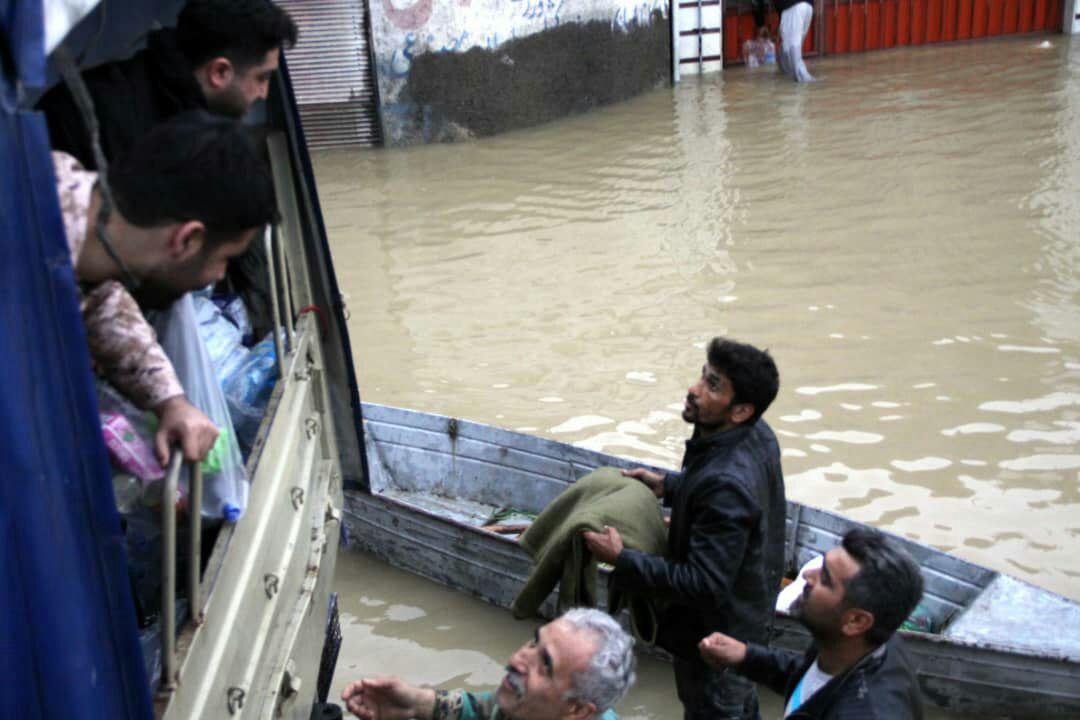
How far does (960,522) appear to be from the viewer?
5.59 meters

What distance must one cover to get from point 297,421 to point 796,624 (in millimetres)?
2009

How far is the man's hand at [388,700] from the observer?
8.77ft

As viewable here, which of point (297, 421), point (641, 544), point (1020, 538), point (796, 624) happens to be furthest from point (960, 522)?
point (297, 421)

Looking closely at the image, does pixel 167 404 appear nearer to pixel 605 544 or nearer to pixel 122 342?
pixel 122 342

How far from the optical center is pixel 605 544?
3.23 meters

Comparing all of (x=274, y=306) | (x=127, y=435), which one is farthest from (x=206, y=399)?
(x=274, y=306)

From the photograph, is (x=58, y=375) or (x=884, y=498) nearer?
(x=58, y=375)

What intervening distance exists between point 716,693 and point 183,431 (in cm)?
192

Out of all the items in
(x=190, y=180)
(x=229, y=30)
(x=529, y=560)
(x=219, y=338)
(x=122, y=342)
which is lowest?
(x=529, y=560)

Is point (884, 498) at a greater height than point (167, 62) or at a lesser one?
lesser

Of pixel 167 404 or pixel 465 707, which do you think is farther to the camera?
pixel 465 707

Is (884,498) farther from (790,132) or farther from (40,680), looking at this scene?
(790,132)

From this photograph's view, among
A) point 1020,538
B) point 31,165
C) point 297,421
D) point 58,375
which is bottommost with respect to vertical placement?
point 1020,538

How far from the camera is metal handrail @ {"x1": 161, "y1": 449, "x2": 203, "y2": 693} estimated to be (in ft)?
6.59
